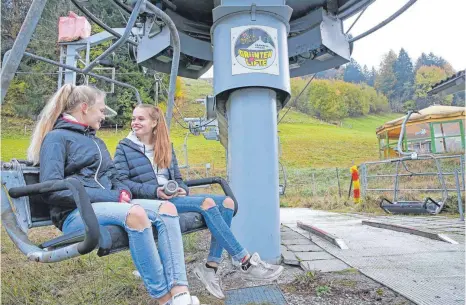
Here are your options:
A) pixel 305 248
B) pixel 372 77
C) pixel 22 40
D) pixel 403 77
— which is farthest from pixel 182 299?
pixel 372 77

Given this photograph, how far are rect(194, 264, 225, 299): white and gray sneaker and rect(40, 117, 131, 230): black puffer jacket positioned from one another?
72 cm

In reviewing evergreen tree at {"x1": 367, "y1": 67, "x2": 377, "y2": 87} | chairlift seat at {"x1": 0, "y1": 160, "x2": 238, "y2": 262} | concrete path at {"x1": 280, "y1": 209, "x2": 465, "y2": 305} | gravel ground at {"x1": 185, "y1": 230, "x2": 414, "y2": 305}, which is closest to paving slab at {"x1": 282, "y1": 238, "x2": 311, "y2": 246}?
concrete path at {"x1": 280, "y1": 209, "x2": 465, "y2": 305}

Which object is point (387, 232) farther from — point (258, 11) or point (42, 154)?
point (42, 154)

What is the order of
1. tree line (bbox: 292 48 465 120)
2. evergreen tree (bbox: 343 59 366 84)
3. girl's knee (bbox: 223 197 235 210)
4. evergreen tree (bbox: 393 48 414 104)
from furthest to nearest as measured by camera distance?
evergreen tree (bbox: 343 59 366 84) → evergreen tree (bbox: 393 48 414 104) → tree line (bbox: 292 48 465 120) → girl's knee (bbox: 223 197 235 210)

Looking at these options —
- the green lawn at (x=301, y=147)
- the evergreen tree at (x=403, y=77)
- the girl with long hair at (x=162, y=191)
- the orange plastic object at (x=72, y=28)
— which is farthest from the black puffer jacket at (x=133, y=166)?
the evergreen tree at (x=403, y=77)

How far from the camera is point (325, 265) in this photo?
2.69 meters

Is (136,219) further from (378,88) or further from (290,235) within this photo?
(378,88)

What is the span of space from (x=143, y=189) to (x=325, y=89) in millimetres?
47892

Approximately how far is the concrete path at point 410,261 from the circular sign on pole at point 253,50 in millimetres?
1619

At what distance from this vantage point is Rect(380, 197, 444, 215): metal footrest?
246 inches

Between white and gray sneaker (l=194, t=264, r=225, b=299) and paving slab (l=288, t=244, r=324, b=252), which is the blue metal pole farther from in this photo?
white and gray sneaker (l=194, t=264, r=225, b=299)

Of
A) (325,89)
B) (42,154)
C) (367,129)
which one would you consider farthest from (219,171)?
(325,89)

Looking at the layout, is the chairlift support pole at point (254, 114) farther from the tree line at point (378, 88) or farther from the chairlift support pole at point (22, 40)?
the tree line at point (378, 88)

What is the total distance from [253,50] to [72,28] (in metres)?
4.71
